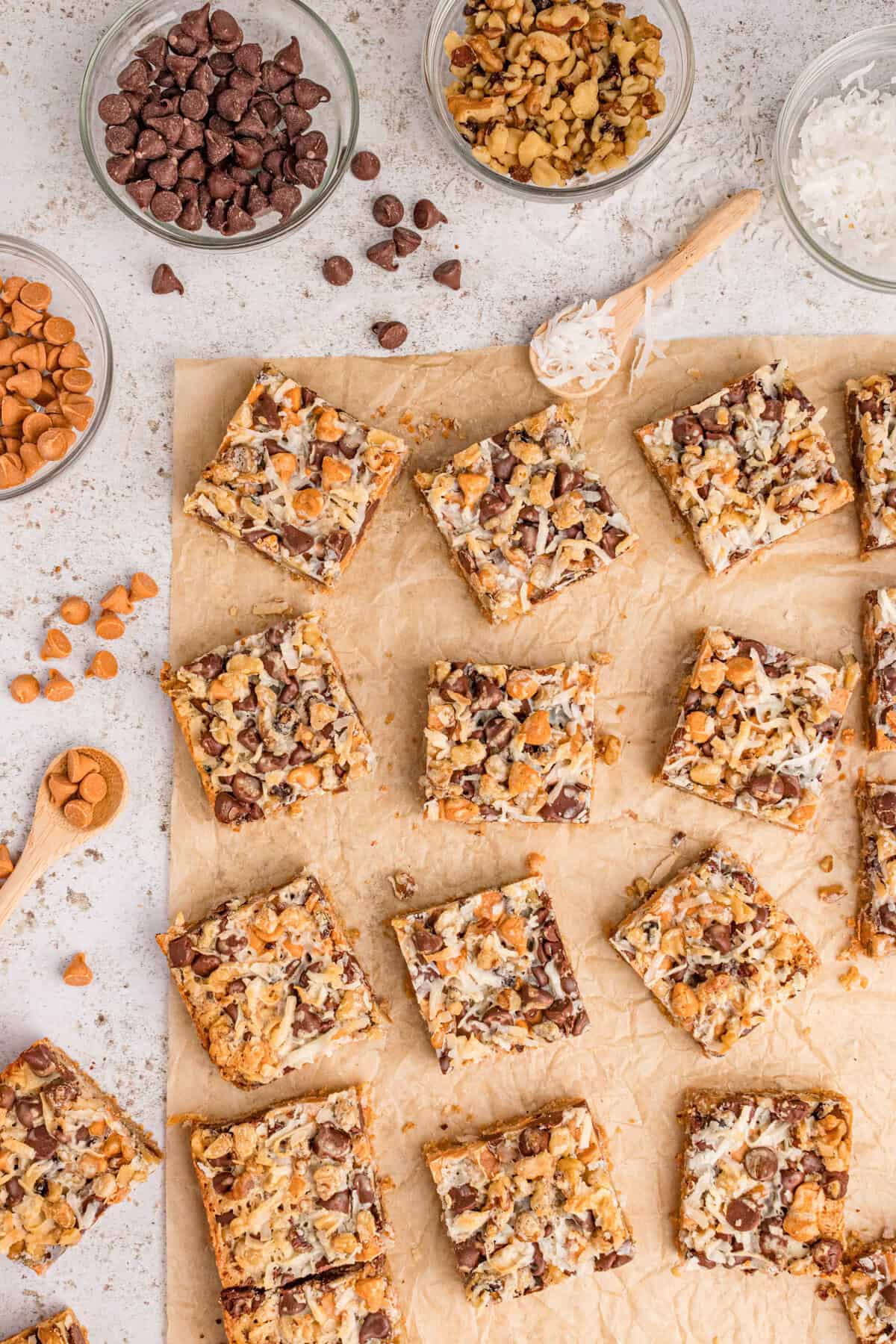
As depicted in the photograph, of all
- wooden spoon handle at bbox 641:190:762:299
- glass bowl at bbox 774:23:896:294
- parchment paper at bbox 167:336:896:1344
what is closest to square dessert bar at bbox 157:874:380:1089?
parchment paper at bbox 167:336:896:1344

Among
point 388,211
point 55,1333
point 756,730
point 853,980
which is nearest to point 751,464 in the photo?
point 756,730

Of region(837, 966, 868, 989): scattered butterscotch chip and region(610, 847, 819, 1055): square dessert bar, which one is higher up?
region(610, 847, 819, 1055): square dessert bar

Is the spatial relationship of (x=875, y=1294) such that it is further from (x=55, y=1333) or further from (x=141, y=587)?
(x=141, y=587)

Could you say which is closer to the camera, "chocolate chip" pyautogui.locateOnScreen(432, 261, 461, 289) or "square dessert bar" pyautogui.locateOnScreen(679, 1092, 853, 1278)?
"square dessert bar" pyautogui.locateOnScreen(679, 1092, 853, 1278)

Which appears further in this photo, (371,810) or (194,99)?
(371,810)

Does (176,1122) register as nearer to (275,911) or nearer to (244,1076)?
(244,1076)

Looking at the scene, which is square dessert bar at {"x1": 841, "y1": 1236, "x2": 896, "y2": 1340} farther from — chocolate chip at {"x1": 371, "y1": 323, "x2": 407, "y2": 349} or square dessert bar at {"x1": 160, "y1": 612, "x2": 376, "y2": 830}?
chocolate chip at {"x1": 371, "y1": 323, "x2": 407, "y2": 349}

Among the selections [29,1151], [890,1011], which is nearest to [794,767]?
[890,1011]
